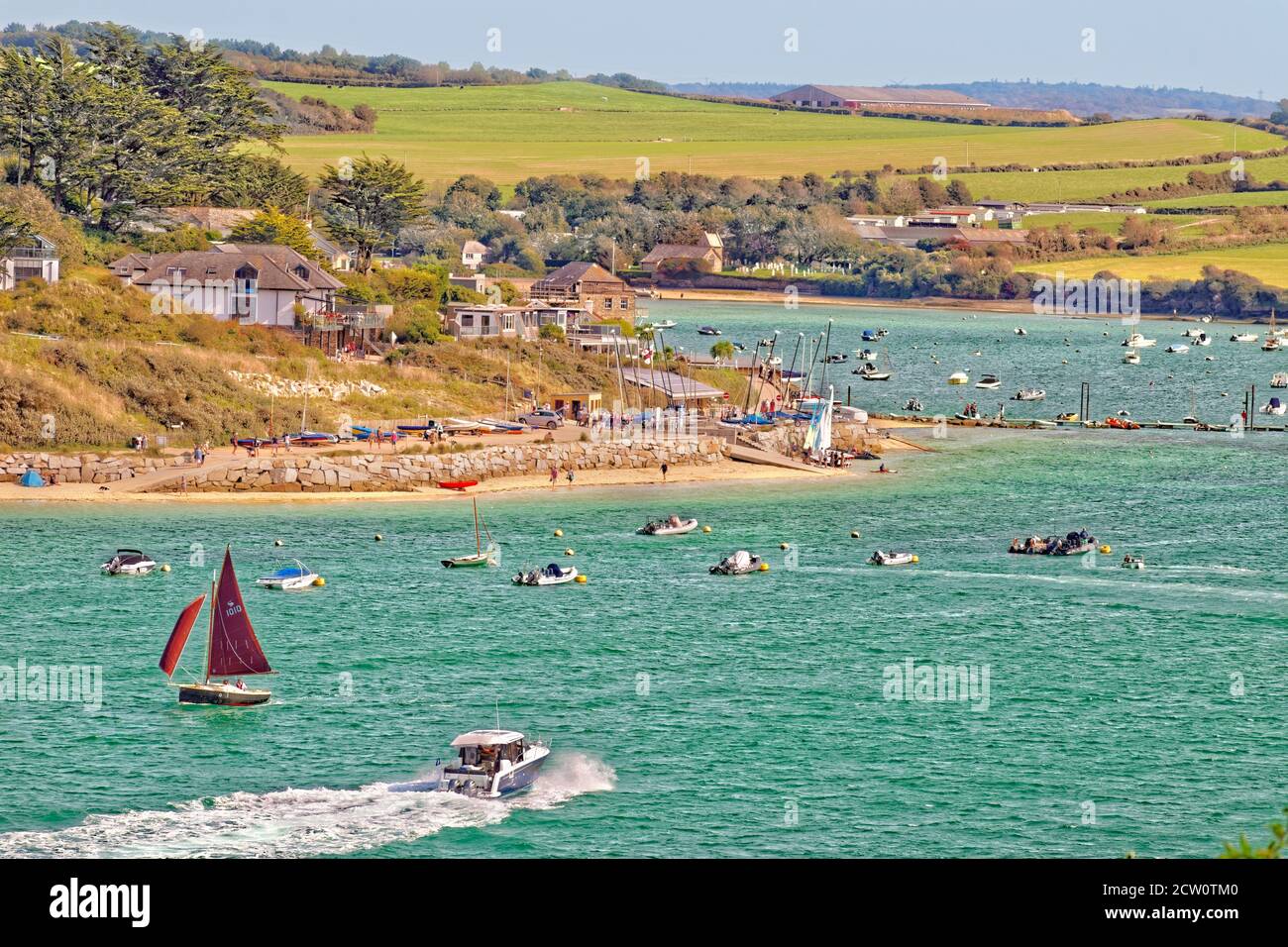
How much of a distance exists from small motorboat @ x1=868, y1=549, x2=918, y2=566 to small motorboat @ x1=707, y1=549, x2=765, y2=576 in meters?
5.24

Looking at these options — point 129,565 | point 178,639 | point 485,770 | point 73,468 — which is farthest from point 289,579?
point 485,770

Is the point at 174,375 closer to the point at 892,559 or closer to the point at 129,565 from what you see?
the point at 129,565

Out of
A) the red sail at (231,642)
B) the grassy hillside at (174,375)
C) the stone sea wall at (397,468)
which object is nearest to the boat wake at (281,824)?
the red sail at (231,642)

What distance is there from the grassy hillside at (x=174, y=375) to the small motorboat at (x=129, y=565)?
24.1 metres

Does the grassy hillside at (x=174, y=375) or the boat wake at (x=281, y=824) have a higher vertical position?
the grassy hillside at (x=174, y=375)

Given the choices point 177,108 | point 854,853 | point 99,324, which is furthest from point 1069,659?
point 177,108

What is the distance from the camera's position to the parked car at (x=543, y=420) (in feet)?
351

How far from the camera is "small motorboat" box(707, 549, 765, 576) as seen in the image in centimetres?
→ 7406

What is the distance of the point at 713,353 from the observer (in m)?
148

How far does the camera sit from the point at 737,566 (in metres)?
74.1

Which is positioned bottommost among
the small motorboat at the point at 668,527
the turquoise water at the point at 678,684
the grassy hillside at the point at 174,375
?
the turquoise water at the point at 678,684

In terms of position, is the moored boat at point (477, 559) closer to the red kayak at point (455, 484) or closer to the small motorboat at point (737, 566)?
the small motorboat at point (737, 566)

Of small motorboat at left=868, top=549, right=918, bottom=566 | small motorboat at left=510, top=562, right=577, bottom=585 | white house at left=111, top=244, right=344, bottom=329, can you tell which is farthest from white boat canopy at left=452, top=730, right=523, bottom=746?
white house at left=111, top=244, right=344, bottom=329

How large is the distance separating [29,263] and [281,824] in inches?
3347
